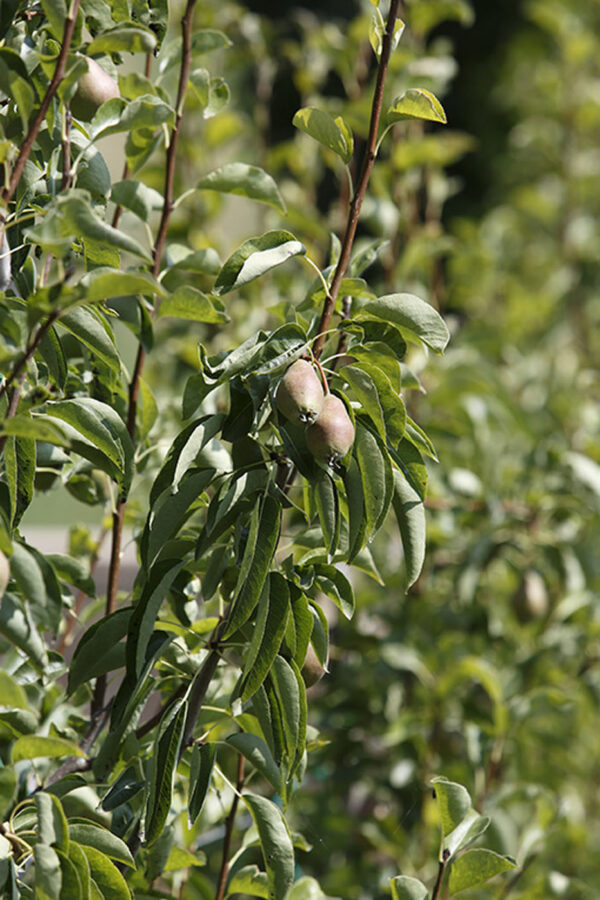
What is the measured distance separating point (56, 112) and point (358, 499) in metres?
0.32

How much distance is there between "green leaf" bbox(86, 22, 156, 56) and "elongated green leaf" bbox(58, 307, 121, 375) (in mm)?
158

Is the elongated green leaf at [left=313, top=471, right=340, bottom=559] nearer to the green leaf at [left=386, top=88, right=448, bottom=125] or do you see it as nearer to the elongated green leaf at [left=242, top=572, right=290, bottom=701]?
the elongated green leaf at [left=242, top=572, right=290, bottom=701]

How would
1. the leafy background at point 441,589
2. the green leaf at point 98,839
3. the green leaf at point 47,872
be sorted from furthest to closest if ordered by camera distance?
the leafy background at point 441,589, the green leaf at point 98,839, the green leaf at point 47,872

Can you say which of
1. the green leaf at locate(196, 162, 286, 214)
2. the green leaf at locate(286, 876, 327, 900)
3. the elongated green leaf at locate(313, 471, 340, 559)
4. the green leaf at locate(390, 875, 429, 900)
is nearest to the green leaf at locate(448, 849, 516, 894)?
the green leaf at locate(390, 875, 429, 900)

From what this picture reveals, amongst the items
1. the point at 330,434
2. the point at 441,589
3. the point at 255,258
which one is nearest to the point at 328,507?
the point at 330,434

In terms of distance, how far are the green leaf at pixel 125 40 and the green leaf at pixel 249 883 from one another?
0.60 meters

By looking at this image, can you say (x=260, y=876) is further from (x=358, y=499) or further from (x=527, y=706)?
(x=527, y=706)

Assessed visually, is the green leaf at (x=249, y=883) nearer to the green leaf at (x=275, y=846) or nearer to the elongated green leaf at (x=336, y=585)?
the green leaf at (x=275, y=846)

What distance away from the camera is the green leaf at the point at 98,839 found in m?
0.63

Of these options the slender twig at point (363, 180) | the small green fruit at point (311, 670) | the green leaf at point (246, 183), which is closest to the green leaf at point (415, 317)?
the slender twig at point (363, 180)

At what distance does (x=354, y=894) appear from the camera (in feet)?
4.23

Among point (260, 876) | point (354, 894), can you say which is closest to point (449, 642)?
point (354, 894)

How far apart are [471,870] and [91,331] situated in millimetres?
457

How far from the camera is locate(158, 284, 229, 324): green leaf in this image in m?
0.64
